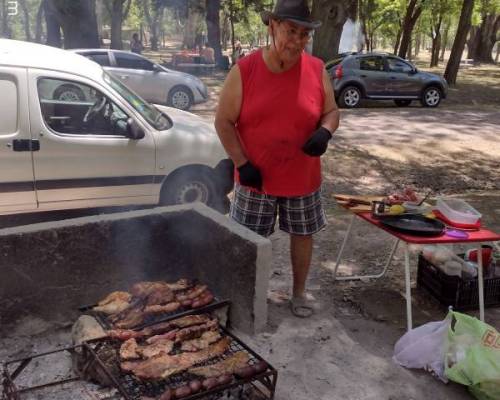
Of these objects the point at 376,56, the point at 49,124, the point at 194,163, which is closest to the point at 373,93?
the point at 376,56

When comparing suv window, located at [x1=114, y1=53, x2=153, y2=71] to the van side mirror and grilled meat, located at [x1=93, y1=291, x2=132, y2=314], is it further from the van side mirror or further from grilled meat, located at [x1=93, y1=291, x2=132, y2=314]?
grilled meat, located at [x1=93, y1=291, x2=132, y2=314]

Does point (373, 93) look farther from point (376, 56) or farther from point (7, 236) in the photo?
point (7, 236)

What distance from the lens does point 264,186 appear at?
3477mm

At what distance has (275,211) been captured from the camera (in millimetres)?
3629

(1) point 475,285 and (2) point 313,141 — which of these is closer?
→ (2) point 313,141

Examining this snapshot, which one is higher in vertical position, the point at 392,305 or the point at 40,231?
the point at 40,231

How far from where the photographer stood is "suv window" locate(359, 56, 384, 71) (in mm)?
15031

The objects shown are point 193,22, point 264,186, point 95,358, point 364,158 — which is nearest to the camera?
point 95,358

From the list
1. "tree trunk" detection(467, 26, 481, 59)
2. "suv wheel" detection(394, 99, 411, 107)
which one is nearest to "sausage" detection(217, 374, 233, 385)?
"suv wheel" detection(394, 99, 411, 107)

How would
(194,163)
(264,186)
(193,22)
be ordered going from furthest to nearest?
1. (193,22)
2. (194,163)
3. (264,186)

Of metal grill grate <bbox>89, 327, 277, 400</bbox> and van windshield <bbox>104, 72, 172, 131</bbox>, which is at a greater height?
van windshield <bbox>104, 72, 172, 131</bbox>

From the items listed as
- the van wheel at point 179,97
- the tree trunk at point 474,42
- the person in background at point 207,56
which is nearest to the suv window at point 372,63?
the van wheel at point 179,97

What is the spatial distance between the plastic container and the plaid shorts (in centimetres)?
82

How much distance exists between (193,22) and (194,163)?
42.1 m
